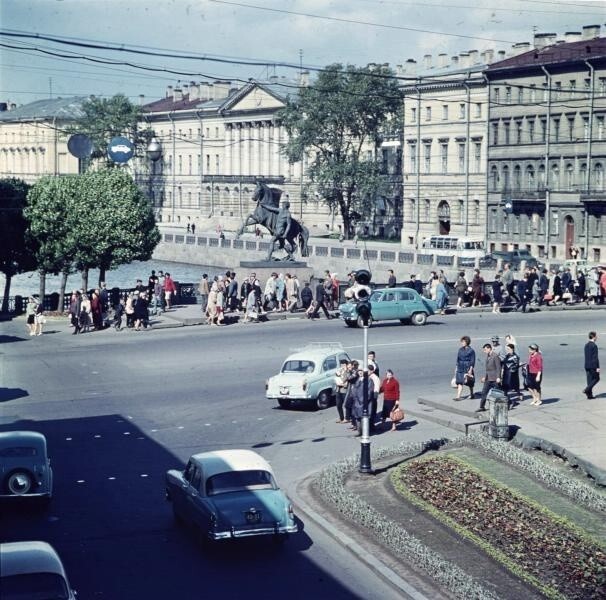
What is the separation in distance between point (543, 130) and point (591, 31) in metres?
7.46

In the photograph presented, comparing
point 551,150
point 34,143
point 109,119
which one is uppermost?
point 109,119

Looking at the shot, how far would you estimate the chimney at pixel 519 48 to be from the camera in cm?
8912

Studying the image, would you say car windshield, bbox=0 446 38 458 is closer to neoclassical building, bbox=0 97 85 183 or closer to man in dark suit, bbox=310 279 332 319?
man in dark suit, bbox=310 279 332 319

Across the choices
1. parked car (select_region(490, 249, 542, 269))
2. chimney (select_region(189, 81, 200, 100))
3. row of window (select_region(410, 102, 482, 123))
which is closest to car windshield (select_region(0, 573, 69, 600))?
parked car (select_region(490, 249, 542, 269))

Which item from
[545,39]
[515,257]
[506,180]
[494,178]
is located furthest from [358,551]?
[494,178]

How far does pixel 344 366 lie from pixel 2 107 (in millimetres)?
146623

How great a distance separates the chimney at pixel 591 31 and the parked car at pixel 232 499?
71052mm

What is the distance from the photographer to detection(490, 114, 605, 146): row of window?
79.1 meters

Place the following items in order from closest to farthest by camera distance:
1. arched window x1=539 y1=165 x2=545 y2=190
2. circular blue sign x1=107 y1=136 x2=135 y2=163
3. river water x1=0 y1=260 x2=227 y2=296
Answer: circular blue sign x1=107 y1=136 x2=135 y2=163, river water x1=0 y1=260 x2=227 y2=296, arched window x1=539 y1=165 x2=545 y2=190

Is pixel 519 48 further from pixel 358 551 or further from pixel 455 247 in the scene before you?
pixel 358 551

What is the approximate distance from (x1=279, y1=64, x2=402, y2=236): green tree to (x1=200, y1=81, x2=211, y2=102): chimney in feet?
113

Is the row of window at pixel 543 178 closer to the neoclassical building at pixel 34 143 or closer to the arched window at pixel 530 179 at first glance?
the arched window at pixel 530 179

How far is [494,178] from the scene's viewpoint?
9012 centimetres

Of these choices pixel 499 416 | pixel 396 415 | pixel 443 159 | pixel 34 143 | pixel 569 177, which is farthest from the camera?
pixel 34 143
